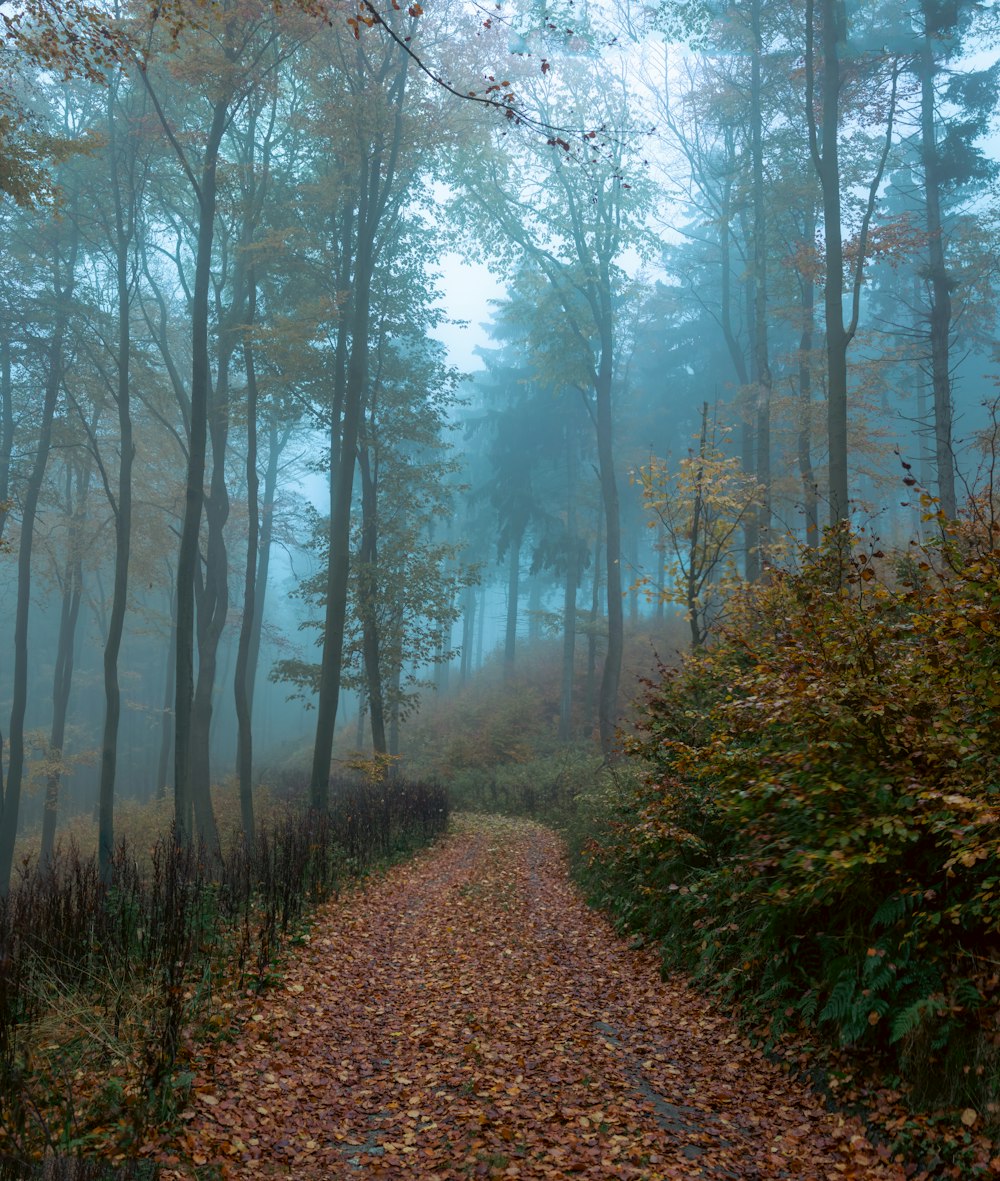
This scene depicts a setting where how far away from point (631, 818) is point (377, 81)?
479 inches

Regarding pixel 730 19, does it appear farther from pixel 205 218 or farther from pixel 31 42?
pixel 31 42

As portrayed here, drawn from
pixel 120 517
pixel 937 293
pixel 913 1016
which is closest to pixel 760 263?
pixel 937 293

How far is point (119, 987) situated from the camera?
186 inches

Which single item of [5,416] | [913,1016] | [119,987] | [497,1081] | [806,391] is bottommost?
[497,1081]

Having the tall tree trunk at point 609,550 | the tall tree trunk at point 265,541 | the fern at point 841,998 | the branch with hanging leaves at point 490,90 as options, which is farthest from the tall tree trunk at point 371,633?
the fern at point 841,998

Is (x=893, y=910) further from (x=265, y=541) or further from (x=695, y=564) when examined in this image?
(x=265, y=541)

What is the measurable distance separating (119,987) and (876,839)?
14.0 ft

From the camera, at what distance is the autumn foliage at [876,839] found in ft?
12.0

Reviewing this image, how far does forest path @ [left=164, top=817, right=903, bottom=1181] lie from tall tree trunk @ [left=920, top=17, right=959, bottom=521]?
350 inches

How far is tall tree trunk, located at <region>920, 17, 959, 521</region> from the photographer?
13180mm

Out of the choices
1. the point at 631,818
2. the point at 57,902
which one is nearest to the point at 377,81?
the point at 631,818

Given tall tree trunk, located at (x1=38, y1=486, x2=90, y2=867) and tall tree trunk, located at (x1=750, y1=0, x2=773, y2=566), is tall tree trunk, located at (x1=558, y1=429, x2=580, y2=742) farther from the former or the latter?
tall tree trunk, located at (x1=38, y1=486, x2=90, y2=867)

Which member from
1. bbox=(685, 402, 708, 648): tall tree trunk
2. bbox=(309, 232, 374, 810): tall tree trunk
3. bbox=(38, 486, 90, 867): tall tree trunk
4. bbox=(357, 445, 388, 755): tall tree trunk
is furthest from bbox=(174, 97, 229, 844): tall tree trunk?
bbox=(38, 486, 90, 867): tall tree trunk

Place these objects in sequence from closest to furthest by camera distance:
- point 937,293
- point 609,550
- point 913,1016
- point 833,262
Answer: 1. point 913,1016
2. point 833,262
3. point 937,293
4. point 609,550
